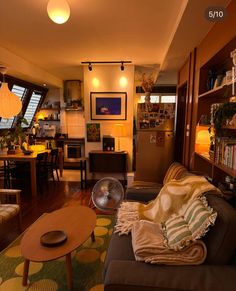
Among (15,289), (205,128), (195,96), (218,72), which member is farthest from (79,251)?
(218,72)

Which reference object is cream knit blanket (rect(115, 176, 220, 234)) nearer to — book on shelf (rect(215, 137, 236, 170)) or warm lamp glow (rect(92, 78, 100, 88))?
book on shelf (rect(215, 137, 236, 170))

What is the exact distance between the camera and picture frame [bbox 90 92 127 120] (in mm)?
4664

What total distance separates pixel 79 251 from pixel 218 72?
2614 millimetres

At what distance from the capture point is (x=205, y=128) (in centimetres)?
261

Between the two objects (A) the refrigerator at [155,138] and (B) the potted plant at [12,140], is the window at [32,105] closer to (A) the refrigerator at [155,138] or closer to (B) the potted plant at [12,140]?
(B) the potted plant at [12,140]

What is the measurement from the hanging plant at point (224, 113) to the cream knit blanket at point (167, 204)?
0.54 meters

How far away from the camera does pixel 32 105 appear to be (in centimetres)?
615

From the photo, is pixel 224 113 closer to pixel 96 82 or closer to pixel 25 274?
pixel 25 274

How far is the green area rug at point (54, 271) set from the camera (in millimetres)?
1722

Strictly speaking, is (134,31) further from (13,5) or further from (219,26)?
(13,5)

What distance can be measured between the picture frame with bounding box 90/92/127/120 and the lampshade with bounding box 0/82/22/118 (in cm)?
163

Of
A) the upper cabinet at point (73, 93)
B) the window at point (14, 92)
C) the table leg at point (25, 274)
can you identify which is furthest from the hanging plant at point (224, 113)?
the upper cabinet at point (73, 93)

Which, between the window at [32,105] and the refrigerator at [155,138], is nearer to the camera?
the refrigerator at [155,138]

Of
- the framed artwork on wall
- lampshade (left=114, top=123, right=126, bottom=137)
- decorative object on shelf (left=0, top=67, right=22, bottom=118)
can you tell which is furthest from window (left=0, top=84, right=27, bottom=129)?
lampshade (left=114, top=123, right=126, bottom=137)
